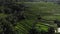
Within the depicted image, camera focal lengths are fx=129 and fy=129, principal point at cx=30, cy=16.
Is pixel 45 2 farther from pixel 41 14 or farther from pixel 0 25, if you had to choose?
pixel 0 25

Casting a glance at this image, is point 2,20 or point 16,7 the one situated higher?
point 16,7

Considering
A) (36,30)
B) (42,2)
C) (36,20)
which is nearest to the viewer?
(36,30)

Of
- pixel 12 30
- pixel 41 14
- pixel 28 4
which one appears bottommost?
pixel 12 30

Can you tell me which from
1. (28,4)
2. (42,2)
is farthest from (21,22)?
(42,2)

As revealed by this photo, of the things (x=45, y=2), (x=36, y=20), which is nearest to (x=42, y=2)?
(x=45, y=2)

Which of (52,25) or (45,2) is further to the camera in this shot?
(45,2)

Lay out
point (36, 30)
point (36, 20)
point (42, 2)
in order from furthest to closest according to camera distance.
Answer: point (42, 2) → point (36, 20) → point (36, 30)
